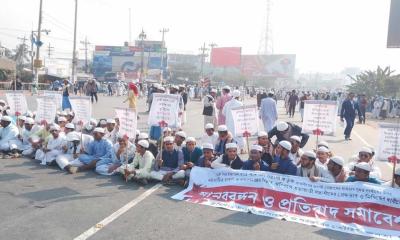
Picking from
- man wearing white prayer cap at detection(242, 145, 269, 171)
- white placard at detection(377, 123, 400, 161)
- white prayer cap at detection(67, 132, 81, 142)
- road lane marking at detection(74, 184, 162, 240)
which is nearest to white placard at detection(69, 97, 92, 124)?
white prayer cap at detection(67, 132, 81, 142)

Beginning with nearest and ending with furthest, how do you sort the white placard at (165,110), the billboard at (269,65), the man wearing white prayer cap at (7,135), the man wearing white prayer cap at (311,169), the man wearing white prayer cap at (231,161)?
1. the man wearing white prayer cap at (311,169)
2. the man wearing white prayer cap at (231,161)
3. the white placard at (165,110)
4. the man wearing white prayer cap at (7,135)
5. the billboard at (269,65)

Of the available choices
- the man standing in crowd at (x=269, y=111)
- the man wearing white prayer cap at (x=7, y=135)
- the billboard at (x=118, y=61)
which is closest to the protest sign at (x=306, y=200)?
the man wearing white prayer cap at (x=7, y=135)

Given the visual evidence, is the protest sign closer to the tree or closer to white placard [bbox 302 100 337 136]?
white placard [bbox 302 100 337 136]

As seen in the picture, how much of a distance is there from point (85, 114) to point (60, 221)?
4091 millimetres

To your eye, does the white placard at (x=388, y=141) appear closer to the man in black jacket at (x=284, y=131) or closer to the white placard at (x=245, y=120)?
the man in black jacket at (x=284, y=131)

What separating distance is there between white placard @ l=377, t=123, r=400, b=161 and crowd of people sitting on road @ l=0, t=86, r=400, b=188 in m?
0.30

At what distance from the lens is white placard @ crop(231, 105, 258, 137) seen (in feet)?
27.2

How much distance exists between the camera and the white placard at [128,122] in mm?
7770

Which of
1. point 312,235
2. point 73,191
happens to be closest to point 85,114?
point 73,191

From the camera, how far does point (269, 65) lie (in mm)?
80812

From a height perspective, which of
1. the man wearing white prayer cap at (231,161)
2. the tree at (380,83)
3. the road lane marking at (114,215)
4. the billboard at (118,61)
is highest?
the billboard at (118,61)

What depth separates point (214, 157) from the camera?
7.88 metres

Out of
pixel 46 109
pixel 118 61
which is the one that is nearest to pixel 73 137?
pixel 46 109

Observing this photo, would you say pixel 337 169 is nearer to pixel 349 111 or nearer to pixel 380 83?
pixel 349 111
